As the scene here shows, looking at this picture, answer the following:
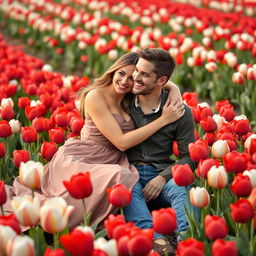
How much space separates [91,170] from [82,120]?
0.67 meters

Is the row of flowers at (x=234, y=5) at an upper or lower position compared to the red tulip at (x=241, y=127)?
lower

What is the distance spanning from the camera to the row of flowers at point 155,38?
6.70 metres

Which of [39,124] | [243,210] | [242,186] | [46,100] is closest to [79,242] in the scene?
[243,210]

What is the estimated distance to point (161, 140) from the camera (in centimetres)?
388

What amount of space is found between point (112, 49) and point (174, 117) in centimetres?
452

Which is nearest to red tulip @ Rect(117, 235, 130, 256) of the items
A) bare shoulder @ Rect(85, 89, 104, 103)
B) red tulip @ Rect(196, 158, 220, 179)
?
red tulip @ Rect(196, 158, 220, 179)

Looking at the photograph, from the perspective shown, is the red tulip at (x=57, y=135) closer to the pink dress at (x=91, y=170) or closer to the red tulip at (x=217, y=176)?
the pink dress at (x=91, y=170)

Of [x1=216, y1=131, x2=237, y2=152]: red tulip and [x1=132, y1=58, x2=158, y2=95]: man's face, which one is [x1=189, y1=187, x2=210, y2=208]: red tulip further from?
[x1=132, y1=58, x2=158, y2=95]: man's face

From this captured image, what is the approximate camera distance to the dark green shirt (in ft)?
12.6

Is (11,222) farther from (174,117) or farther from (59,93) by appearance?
(59,93)

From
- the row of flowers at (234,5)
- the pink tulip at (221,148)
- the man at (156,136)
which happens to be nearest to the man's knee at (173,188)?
the man at (156,136)

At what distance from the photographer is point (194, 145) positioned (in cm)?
332

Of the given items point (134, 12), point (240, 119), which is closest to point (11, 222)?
point (240, 119)

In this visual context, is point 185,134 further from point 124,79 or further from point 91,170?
point 91,170
